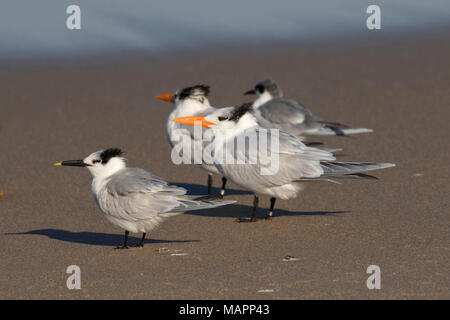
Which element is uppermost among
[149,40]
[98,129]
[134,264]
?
[149,40]

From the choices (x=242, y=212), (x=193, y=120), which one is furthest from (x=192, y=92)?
(x=242, y=212)

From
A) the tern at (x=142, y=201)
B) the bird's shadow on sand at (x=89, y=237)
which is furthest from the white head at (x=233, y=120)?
the bird's shadow on sand at (x=89, y=237)

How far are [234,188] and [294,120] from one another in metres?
1.27

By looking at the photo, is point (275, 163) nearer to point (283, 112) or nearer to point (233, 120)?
point (233, 120)

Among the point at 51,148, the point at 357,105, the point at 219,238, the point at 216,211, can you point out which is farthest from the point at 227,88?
the point at 219,238

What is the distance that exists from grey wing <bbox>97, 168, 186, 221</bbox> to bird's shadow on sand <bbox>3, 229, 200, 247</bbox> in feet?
1.16

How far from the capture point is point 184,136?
7102mm

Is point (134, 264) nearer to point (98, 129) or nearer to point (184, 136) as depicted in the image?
point (184, 136)

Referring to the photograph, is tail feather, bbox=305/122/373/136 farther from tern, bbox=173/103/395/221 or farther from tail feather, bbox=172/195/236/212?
tail feather, bbox=172/195/236/212

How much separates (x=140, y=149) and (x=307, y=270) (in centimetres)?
363

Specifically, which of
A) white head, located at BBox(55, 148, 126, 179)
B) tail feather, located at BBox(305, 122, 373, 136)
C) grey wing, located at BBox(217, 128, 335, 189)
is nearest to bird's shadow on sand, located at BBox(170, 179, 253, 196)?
grey wing, located at BBox(217, 128, 335, 189)

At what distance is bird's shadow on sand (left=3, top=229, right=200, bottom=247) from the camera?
5848 millimetres

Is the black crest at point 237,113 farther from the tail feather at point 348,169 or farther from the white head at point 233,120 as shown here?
the tail feather at point 348,169

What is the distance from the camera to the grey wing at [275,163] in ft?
19.9
